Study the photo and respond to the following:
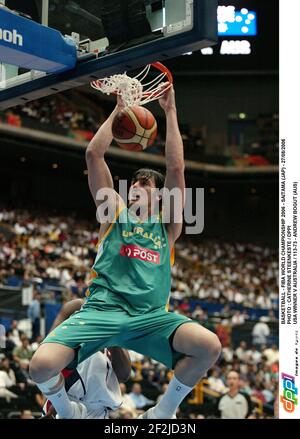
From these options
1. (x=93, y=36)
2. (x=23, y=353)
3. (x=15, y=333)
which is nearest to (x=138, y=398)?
(x=23, y=353)

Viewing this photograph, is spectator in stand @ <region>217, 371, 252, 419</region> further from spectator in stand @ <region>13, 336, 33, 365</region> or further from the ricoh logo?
the ricoh logo

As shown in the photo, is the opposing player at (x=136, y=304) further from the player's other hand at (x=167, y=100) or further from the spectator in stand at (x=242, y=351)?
the spectator in stand at (x=242, y=351)

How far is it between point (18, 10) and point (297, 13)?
598 cm

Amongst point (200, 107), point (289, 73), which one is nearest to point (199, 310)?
point (289, 73)

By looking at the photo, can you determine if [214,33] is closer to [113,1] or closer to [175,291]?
[113,1]

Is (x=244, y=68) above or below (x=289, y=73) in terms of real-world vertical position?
above

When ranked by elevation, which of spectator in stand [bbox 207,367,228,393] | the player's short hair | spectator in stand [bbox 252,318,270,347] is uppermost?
the player's short hair

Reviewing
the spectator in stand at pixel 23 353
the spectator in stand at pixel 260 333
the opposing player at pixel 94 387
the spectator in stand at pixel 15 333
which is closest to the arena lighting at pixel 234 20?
the spectator in stand at pixel 260 333

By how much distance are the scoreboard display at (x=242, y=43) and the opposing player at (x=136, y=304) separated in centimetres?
1414

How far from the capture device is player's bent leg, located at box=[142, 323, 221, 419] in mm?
4371

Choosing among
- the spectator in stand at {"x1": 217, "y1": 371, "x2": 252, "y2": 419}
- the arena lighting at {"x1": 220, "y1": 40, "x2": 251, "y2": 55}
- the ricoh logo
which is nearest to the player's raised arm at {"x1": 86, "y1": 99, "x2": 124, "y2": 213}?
the ricoh logo

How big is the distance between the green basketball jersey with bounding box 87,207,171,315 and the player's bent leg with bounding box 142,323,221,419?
0.34 m

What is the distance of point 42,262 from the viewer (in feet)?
55.4

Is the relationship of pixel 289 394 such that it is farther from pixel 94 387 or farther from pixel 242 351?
pixel 242 351
